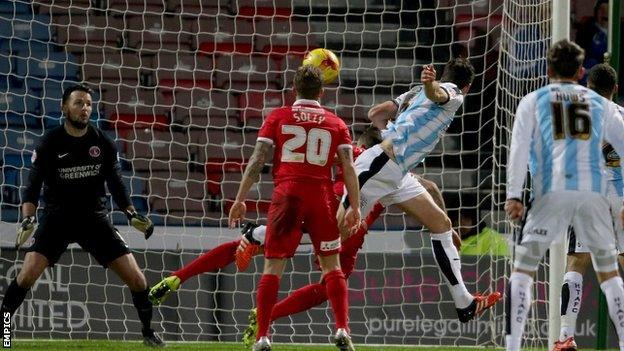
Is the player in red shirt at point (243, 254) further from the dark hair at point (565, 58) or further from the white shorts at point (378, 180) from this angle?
the dark hair at point (565, 58)

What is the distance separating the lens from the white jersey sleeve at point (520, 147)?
6402 millimetres

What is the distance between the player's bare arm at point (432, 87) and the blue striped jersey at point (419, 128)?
0.57 ft

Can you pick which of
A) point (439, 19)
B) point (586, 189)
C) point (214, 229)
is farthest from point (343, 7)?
point (586, 189)

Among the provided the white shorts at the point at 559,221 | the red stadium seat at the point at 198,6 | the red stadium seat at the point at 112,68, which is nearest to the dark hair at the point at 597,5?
the red stadium seat at the point at 198,6

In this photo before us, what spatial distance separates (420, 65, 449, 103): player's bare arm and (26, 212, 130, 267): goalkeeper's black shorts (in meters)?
2.50

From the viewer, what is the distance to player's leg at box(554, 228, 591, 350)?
830 cm

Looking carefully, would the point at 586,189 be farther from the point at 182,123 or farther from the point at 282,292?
the point at 182,123

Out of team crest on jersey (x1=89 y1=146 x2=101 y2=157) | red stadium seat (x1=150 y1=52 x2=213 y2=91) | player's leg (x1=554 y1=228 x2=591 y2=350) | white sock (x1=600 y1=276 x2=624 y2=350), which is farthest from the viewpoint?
red stadium seat (x1=150 y1=52 x2=213 y2=91)

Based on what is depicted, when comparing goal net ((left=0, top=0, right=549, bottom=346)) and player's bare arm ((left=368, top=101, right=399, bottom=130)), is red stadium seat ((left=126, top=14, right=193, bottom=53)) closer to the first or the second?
goal net ((left=0, top=0, right=549, bottom=346))

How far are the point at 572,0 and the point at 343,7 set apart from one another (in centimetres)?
263

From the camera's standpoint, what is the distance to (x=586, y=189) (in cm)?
650

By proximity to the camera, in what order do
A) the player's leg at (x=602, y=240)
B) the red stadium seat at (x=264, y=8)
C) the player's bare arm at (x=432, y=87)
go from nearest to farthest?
the player's leg at (x=602, y=240)
the player's bare arm at (x=432, y=87)
the red stadium seat at (x=264, y=8)

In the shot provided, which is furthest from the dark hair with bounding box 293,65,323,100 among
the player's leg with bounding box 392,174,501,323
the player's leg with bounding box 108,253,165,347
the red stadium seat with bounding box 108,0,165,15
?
the red stadium seat with bounding box 108,0,165,15

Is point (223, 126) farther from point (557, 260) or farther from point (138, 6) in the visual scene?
point (557, 260)
